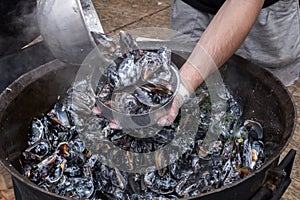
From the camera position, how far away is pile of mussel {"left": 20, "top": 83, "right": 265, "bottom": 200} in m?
1.64

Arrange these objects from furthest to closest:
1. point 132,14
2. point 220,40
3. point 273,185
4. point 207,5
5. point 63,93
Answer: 1. point 132,14
2. point 207,5
3. point 63,93
4. point 220,40
5. point 273,185

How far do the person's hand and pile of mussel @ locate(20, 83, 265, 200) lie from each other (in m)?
0.15

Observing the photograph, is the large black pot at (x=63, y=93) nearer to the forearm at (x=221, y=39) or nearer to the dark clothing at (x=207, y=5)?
the forearm at (x=221, y=39)

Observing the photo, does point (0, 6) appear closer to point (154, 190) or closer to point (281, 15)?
point (154, 190)

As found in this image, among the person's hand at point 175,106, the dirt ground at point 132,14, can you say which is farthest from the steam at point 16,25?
the person's hand at point 175,106

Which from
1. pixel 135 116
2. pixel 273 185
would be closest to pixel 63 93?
pixel 135 116

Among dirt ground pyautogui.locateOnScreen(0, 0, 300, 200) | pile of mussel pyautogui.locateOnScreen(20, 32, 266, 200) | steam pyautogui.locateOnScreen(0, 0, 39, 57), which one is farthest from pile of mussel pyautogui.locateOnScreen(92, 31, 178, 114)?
dirt ground pyautogui.locateOnScreen(0, 0, 300, 200)

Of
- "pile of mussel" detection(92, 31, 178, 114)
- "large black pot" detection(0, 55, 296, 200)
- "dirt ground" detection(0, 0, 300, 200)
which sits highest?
"pile of mussel" detection(92, 31, 178, 114)

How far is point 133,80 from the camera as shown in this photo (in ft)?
5.12

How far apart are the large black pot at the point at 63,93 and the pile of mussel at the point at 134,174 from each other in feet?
0.17

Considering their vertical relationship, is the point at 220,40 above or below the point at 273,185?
above

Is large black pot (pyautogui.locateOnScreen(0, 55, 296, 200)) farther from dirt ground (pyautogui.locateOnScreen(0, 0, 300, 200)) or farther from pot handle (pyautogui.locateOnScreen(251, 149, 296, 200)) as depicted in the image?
dirt ground (pyautogui.locateOnScreen(0, 0, 300, 200))

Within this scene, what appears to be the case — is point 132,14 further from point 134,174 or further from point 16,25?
point 134,174

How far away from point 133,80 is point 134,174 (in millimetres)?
341
